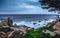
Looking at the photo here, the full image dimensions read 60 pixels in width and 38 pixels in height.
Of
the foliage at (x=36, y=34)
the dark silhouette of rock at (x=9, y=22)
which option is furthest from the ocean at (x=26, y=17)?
the foliage at (x=36, y=34)

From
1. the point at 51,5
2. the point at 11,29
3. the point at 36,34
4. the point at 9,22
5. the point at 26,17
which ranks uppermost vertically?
the point at 51,5

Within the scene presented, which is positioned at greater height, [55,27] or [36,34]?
[55,27]

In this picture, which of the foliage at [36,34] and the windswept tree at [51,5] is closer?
the foliage at [36,34]

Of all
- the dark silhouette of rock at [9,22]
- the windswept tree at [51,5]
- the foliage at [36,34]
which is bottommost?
the foliage at [36,34]

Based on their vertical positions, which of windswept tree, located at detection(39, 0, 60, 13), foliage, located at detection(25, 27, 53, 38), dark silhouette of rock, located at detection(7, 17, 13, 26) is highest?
windswept tree, located at detection(39, 0, 60, 13)

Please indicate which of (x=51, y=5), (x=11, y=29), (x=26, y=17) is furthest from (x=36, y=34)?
(x=51, y=5)

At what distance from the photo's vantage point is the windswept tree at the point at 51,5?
3.11 m

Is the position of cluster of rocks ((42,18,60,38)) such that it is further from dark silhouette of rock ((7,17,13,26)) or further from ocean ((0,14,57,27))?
dark silhouette of rock ((7,17,13,26))

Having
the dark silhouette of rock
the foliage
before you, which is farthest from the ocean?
the foliage

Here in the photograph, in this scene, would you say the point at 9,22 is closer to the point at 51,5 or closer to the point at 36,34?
the point at 36,34

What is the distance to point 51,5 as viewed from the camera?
314 cm

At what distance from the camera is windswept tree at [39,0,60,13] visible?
3.11 m

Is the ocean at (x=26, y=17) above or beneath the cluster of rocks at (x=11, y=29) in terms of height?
above

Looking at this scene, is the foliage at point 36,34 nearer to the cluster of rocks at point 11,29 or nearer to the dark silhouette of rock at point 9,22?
the cluster of rocks at point 11,29
